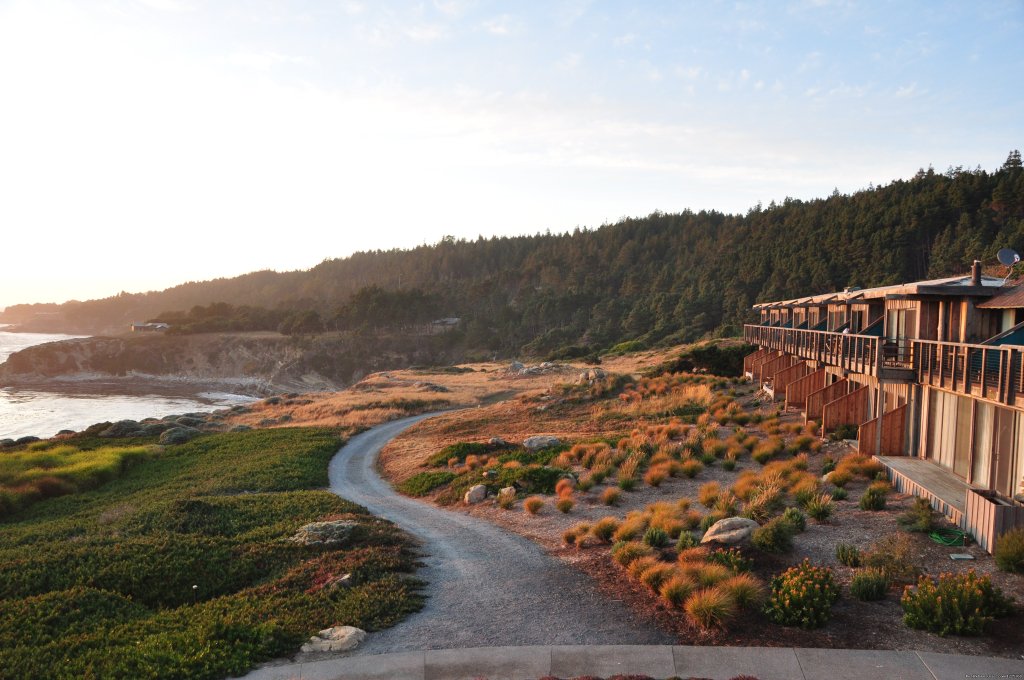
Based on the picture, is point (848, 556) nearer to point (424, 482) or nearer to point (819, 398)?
point (819, 398)

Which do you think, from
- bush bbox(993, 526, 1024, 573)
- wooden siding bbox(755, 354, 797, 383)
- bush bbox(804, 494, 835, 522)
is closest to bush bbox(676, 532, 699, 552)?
bush bbox(804, 494, 835, 522)

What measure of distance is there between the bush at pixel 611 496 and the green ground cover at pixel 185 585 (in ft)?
20.7

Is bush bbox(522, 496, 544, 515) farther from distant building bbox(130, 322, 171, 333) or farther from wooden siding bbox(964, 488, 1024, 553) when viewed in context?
distant building bbox(130, 322, 171, 333)

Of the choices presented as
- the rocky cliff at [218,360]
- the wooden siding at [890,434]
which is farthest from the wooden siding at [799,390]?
the rocky cliff at [218,360]

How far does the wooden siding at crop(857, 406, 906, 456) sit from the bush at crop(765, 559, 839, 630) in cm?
1042

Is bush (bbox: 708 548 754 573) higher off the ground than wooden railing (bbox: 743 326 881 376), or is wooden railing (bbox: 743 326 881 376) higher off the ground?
wooden railing (bbox: 743 326 881 376)

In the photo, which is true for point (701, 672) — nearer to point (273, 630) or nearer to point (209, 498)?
point (273, 630)

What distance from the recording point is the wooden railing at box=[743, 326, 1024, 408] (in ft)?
41.1

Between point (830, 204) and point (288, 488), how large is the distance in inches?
4099

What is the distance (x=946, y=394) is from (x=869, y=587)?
962 cm

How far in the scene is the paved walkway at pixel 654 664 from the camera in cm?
774

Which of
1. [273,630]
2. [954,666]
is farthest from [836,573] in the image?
[273,630]

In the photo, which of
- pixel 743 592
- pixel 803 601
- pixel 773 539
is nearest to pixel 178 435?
pixel 773 539

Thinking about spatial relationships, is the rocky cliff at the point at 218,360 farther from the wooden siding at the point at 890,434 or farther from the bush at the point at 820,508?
the bush at the point at 820,508
